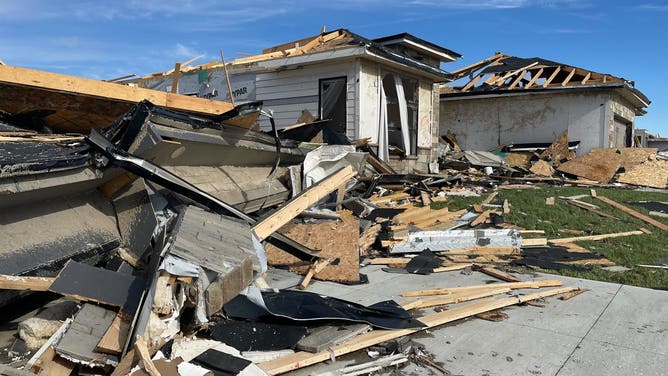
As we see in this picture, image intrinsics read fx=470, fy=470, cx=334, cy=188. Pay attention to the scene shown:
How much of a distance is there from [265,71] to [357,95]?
3.27 meters

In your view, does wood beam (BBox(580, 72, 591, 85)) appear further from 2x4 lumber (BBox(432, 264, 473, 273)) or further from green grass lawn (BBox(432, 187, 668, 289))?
2x4 lumber (BBox(432, 264, 473, 273))

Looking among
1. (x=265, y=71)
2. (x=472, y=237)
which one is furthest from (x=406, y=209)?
(x=265, y=71)

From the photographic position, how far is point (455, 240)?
7.73 meters

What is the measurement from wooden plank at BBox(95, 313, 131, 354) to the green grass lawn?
5561 millimetres

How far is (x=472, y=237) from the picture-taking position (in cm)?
778

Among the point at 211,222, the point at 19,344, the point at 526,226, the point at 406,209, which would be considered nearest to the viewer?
the point at 19,344

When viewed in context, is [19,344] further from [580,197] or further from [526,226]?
[580,197]

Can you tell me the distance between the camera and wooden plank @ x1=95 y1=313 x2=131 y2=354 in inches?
118

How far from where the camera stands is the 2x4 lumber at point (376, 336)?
11.3 ft

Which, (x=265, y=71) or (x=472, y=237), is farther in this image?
(x=265, y=71)

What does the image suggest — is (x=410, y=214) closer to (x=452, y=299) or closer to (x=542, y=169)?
(x=452, y=299)

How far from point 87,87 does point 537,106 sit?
1925 cm

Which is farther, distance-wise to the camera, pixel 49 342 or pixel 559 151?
pixel 559 151

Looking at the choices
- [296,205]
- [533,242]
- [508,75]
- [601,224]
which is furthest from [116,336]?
[508,75]
